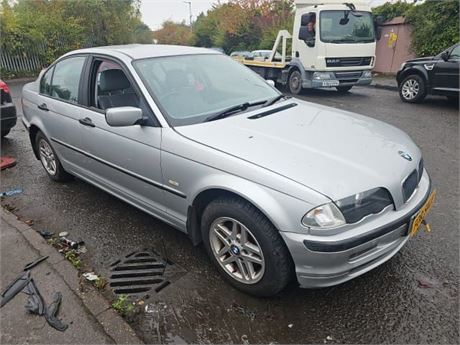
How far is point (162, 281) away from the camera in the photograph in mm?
2760

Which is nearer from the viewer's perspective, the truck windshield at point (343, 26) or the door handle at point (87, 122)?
the door handle at point (87, 122)

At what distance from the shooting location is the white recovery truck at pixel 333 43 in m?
9.77

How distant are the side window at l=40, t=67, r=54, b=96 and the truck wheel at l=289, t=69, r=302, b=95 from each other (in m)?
7.71

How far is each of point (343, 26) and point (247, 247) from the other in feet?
30.1

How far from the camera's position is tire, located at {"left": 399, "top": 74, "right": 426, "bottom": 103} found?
8.62 metres

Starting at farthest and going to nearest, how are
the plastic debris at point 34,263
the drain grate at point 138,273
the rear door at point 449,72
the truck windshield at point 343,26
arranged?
1. the truck windshield at point 343,26
2. the rear door at point 449,72
3. the plastic debris at point 34,263
4. the drain grate at point 138,273

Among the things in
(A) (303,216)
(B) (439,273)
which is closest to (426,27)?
(B) (439,273)

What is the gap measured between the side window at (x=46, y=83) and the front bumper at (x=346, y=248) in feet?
11.4

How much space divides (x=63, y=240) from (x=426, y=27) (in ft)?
45.4

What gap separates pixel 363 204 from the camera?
215 centimetres

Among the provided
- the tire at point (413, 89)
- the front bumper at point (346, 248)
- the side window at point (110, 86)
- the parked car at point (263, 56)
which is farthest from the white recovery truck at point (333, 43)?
the front bumper at point (346, 248)

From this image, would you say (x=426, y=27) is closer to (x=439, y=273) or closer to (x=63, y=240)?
(x=439, y=273)

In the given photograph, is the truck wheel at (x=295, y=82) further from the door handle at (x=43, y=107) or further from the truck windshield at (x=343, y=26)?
the door handle at (x=43, y=107)

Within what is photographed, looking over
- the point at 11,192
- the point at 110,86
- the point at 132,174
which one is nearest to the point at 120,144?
the point at 132,174
